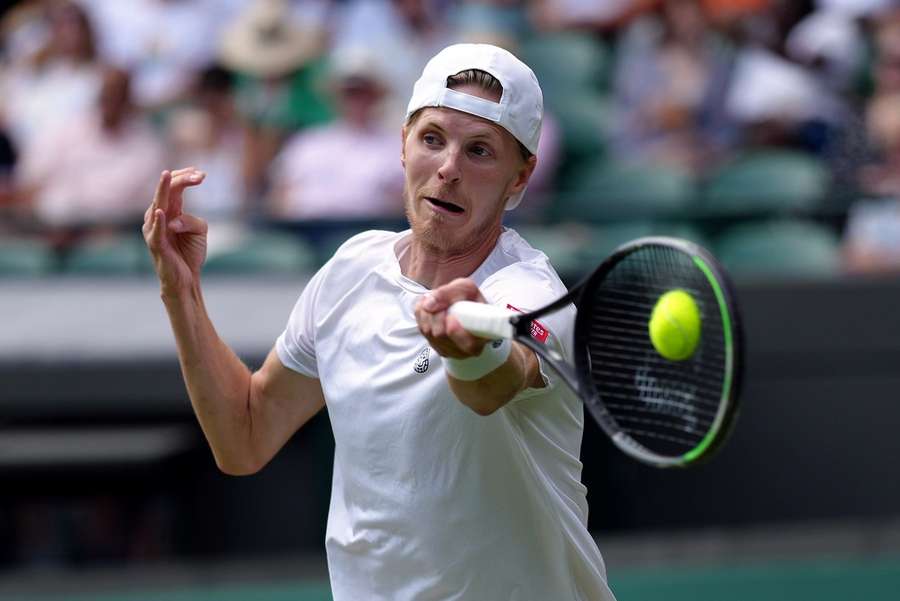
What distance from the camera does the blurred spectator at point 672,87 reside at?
7504 millimetres

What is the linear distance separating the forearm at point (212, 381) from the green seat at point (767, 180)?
168 inches

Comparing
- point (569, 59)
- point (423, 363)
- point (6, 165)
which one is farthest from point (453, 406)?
point (6, 165)

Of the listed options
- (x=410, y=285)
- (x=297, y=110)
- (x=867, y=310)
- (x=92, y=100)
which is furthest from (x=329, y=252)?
(x=410, y=285)

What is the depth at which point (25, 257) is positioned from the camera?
739 centimetres

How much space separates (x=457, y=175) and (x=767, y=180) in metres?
4.66

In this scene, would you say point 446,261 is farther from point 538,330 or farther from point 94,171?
point 94,171

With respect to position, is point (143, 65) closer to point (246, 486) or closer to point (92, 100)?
point (92, 100)

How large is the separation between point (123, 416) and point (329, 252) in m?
1.17

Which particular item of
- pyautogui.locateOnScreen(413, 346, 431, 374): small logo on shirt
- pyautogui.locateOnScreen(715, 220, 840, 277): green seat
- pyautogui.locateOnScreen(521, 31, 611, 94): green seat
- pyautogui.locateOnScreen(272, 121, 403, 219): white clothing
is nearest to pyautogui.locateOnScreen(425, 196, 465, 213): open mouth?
pyautogui.locateOnScreen(413, 346, 431, 374): small logo on shirt

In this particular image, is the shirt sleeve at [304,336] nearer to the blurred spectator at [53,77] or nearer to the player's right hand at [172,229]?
the player's right hand at [172,229]

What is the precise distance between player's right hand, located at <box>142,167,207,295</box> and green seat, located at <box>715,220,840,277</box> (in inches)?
163

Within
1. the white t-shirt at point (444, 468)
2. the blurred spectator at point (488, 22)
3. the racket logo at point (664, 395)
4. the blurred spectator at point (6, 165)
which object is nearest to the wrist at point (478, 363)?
the white t-shirt at point (444, 468)

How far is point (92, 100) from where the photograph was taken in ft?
25.6

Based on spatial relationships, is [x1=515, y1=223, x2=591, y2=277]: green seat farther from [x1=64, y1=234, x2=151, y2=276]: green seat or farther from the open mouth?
the open mouth
